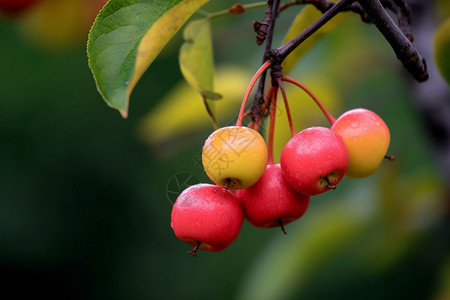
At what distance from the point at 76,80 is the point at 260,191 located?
18.9ft

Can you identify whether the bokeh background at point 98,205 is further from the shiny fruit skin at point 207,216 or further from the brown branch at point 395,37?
the shiny fruit skin at point 207,216

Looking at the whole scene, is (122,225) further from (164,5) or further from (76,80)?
(164,5)

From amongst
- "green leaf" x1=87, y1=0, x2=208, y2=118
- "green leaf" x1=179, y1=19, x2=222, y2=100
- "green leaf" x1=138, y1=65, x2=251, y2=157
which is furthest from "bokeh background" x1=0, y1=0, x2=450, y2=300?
"green leaf" x1=87, y1=0, x2=208, y2=118

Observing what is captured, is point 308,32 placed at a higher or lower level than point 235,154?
higher

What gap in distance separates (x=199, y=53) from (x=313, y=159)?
46 cm

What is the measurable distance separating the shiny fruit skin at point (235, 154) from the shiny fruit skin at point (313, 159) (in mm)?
52

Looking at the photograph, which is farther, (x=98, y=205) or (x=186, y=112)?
(x=98, y=205)

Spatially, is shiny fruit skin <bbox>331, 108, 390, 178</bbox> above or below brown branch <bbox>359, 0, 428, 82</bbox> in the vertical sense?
below

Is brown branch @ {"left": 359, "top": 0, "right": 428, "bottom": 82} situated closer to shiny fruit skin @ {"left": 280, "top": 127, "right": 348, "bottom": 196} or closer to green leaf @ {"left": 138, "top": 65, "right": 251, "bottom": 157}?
shiny fruit skin @ {"left": 280, "top": 127, "right": 348, "bottom": 196}

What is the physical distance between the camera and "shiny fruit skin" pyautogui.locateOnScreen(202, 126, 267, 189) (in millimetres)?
823

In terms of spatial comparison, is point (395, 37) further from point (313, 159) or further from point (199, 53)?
point (199, 53)

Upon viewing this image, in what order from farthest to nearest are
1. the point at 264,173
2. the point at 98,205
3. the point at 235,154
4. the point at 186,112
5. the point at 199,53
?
the point at 98,205 < the point at 186,112 < the point at 199,53 < the point at 264,173 < the point at 235,154

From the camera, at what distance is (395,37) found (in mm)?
845

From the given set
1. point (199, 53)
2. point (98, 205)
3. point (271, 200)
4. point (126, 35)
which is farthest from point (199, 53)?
point (98, 205)
